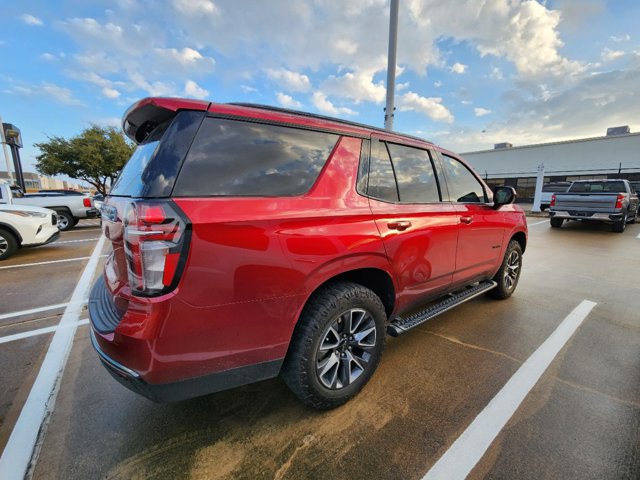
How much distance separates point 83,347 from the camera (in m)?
2.94

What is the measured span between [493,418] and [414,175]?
1890 millimetres

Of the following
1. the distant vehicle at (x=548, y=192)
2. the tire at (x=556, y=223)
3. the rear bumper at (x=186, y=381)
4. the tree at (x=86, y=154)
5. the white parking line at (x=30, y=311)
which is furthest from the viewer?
the tree at (x=86, y=154)

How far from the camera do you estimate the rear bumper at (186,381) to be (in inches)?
60.0

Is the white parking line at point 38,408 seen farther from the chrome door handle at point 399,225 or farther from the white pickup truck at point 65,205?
the white pickup truck at point 65,205

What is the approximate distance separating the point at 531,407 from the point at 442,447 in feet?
2.68

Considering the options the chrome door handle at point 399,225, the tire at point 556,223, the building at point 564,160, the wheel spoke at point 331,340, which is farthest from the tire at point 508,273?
the building at point 564,160

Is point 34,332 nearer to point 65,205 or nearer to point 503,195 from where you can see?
point 503,195

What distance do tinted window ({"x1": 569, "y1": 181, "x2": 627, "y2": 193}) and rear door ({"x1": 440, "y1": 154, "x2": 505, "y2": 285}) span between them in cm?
1083

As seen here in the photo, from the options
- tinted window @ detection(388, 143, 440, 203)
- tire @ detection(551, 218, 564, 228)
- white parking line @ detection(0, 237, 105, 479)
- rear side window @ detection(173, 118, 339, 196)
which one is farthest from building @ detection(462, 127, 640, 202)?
white parking line @ detection(0, 237, 105, 479)

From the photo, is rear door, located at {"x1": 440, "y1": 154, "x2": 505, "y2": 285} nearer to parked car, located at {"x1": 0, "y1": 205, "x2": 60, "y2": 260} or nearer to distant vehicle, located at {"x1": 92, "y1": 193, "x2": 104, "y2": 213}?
distant vehicle, located at {"x1": 92, "y1": 193, "x2": 104, "y2": 213}

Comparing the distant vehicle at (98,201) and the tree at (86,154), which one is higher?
the tree at (86,154)

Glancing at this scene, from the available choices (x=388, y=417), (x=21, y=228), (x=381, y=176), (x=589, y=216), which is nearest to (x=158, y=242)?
(x=381, y=176)

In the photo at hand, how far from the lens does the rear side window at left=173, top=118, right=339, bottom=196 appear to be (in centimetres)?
154

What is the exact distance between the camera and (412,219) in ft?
7.98
